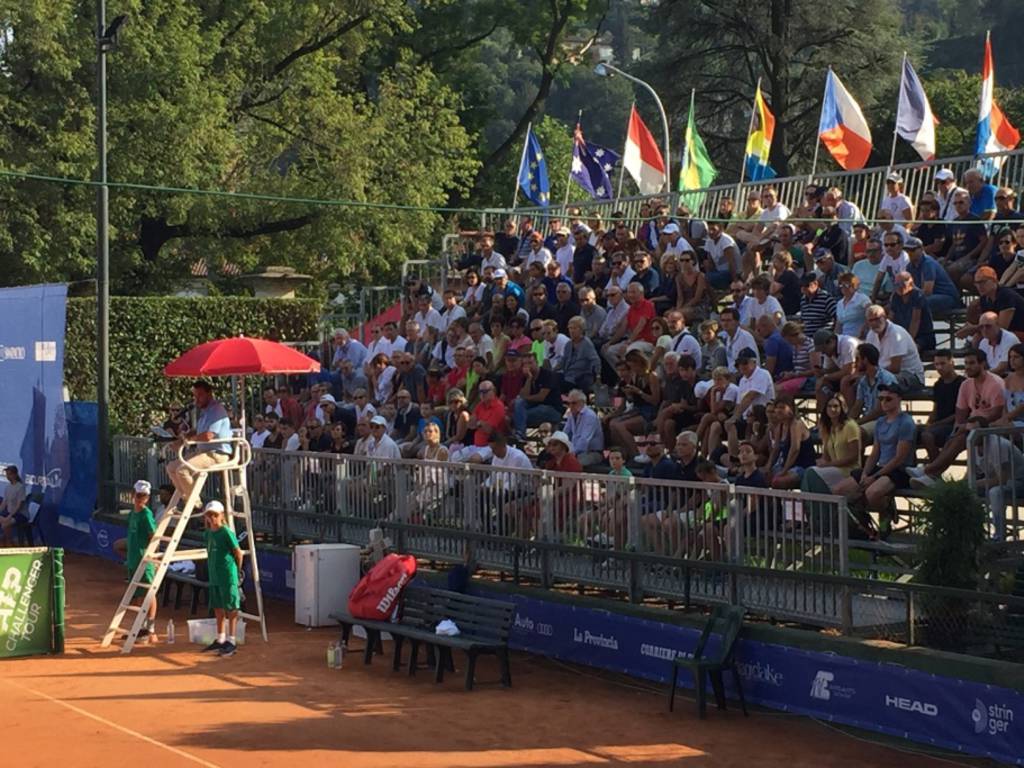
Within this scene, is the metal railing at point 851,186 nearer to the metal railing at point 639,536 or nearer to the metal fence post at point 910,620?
the metal railing at point 639,536

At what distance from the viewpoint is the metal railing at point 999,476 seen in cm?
1352

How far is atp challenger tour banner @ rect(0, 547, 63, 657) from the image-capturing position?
57.3 ft

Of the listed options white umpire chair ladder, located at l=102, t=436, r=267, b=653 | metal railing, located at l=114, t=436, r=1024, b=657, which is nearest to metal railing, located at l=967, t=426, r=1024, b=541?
metal railing, located at l=114, t=436, r=1024, b=657

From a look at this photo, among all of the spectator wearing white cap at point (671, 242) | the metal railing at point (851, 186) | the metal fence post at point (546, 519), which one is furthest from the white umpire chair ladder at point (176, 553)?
the metal railing at point (851, 186)

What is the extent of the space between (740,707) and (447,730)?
259 centimetres

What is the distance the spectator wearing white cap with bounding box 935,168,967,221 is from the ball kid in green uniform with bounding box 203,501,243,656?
9.01m

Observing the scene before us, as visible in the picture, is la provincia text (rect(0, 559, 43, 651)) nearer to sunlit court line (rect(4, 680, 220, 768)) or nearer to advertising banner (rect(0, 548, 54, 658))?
advertising banner (rect(0, 548, 54, 658))

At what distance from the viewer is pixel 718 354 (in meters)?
19.0

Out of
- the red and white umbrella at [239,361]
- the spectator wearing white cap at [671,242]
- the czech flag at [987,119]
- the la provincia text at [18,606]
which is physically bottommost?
the la provincia text at [18,606]

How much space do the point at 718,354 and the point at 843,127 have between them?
6549 millimetres

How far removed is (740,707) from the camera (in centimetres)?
1436

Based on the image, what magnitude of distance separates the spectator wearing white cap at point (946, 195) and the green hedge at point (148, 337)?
19.8m

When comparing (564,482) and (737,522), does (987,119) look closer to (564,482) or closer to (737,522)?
(564,482)

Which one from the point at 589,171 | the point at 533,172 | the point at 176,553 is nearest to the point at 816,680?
the point at 176,553
